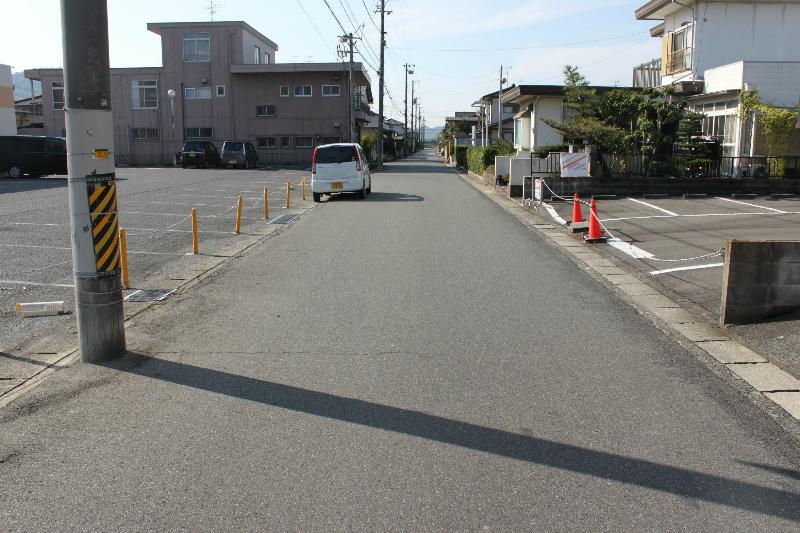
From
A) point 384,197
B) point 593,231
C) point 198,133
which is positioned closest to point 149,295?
point 593,231

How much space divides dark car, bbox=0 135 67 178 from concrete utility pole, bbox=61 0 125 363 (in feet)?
96.1

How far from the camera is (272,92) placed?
5519 cm

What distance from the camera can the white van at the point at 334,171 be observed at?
23.5 metres

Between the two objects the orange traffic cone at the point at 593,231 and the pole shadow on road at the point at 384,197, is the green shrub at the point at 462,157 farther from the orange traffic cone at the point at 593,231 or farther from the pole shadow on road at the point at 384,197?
the orange traffic cone at the point at 593,231

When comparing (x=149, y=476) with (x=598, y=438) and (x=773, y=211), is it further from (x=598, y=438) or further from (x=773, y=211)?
(x=773, y=211)

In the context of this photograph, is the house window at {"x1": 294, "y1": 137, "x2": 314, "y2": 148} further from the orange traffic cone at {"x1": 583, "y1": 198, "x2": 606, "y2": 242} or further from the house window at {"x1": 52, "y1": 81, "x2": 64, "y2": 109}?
the orange traffic cone at {"x1": 583, "y1": 198, "x2": 606, "y2": 242}

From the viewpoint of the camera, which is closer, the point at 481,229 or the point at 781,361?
the point at 781,361

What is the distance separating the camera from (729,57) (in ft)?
96.9

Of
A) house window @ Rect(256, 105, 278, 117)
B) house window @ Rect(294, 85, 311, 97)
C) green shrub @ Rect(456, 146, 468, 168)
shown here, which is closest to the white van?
green shrub @ Rect(456, 146, 468, 168)

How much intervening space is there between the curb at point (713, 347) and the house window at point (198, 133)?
158 feet

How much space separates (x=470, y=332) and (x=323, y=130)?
4929cm

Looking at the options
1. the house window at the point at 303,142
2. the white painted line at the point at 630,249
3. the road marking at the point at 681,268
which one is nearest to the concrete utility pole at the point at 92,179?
the road marking at the point at 681,268

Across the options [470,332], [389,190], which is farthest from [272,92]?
[470,332]

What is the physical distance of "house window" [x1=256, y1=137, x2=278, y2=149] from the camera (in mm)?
55772
